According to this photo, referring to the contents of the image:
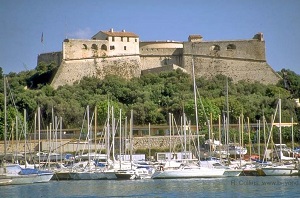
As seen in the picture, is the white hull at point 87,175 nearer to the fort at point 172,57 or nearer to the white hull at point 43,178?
the white hull at point 43,178

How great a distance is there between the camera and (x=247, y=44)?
67438 mm

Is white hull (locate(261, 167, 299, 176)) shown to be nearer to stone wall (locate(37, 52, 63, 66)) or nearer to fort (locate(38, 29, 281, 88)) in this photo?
fort (locate(38, 29, 281, 88))

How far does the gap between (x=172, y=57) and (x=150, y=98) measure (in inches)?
355

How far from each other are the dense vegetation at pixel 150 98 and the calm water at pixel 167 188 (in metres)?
16.5

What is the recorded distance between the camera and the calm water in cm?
2839

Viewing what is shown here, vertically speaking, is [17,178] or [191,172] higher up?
[191,172]

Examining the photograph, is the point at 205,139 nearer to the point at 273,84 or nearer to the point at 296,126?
the point at 296,126

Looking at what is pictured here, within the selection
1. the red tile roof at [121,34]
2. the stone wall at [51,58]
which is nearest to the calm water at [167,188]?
the stone wall at [51,58]

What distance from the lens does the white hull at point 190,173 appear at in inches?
1313

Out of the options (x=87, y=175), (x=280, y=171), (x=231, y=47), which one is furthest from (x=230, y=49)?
(x=87, y=175)

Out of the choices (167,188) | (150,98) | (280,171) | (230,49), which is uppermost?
(230,49)

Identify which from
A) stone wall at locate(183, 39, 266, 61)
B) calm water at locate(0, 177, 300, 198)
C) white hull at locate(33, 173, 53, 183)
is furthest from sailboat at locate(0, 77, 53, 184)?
stone wall at locate(183, 39, 266, 61)

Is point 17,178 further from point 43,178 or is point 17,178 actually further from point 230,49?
point 230,49

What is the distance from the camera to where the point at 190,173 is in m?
33.4
